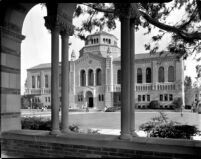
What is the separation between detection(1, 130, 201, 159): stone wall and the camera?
17.4 ft

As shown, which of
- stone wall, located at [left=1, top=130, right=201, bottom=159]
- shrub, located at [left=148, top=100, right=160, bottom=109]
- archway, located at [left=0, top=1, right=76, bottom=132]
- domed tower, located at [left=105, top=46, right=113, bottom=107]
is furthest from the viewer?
domed tower, located at [left=105, top=46, right=113, bottom=107]

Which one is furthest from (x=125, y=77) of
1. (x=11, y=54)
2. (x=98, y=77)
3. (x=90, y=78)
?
(x=90, y=78)

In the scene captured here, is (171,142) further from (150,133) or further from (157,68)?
(157,68)

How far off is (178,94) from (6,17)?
193ft

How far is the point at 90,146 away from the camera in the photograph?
20.2 feet

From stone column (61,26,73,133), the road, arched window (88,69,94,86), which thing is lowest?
the road

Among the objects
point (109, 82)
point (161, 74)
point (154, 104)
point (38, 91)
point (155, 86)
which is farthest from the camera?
point (38, 91)

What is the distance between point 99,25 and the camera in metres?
10.9

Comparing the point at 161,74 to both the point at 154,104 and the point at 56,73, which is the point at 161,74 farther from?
the point at 56,73

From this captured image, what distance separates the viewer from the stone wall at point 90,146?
5289 mm

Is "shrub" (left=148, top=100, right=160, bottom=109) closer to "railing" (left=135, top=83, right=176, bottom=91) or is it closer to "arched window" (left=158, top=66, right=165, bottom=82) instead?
"railing" (left=135, top=83, right=176, bottom=91)

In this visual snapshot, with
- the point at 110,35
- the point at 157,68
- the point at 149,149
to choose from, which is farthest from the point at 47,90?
the point at 149,149

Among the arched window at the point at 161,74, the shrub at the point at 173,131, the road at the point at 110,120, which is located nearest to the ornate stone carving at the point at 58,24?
the shrub at the point at 173,131

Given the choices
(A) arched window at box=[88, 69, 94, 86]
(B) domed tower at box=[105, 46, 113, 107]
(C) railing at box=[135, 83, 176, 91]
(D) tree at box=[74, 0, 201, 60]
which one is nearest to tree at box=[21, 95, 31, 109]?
(A) arched window at box=[88, 69, 94, 86]
